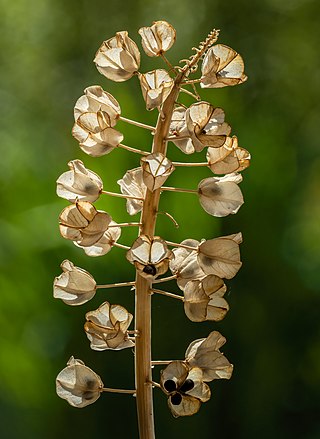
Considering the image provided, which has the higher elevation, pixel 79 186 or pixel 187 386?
pixel 79 186

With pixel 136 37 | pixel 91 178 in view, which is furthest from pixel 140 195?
pixel 136 37

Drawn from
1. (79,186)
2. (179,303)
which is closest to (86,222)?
(79,186)

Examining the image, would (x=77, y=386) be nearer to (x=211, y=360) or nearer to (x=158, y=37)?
(x=211, y=360)

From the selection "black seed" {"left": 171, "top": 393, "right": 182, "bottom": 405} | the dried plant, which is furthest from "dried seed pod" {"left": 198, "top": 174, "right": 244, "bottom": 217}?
"black seed" {"left": 171, "top": 393, "right": 182, "bottom": 405}

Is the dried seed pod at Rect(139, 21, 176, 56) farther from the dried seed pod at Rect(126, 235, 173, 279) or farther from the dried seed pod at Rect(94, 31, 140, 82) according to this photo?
the dried seed pod at Rect(126, 235, 173, 279)

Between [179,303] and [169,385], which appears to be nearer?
[169,385]
